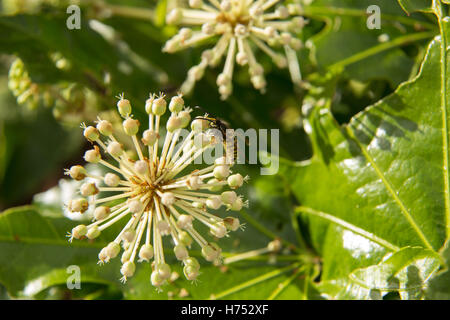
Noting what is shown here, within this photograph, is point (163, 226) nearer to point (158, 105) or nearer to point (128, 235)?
point (128, 235)

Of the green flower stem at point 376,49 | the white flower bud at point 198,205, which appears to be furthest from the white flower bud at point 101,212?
the green flower stem at point 376,49

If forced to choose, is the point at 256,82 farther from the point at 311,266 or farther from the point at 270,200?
the point at 311,266

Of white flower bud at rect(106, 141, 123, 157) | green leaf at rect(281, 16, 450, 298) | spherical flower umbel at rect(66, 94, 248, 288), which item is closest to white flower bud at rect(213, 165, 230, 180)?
spherical flower umbel at rect(66, 94, 248, 288)

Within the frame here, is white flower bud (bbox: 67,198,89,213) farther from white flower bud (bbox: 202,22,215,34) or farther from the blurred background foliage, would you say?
white flower bud (bbox: 202,22,215,34)

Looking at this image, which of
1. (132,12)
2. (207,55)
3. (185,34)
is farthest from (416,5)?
(132,12)

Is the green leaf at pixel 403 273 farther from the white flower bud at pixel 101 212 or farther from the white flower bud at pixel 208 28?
the white flower bud at pixel 208 28
